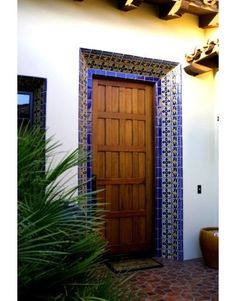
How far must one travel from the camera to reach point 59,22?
10.5 ft

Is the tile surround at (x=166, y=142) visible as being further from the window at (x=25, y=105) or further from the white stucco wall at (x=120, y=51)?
the window at (x=25, y=105)

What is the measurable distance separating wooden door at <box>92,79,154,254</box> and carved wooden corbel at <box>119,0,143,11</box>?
819 millimetres

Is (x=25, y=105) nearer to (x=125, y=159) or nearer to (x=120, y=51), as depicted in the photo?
(x=120, y=51)

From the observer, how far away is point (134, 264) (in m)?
3.60

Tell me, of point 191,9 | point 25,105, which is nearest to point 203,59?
point 191,9

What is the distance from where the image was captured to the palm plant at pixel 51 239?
1153mm

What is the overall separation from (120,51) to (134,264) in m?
2.45

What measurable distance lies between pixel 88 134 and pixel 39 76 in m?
0.82

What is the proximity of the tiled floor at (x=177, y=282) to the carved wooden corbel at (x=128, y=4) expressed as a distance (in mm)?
2770

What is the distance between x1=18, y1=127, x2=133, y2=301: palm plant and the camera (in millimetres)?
1153

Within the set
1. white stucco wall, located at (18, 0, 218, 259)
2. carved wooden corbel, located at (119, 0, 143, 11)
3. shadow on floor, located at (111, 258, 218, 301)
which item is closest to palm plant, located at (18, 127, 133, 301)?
shadow on floor, located at (111, 258, 218, 301)

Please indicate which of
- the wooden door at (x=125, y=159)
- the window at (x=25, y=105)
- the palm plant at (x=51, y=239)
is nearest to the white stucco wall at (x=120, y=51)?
the window at (x=25, y=105)

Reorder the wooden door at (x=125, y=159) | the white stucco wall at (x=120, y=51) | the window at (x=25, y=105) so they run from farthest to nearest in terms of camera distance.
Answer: the wooden door at (x=125, y=159) → the window at (x=25, y=105) → the white stucco wall at (x=120, y=51)
